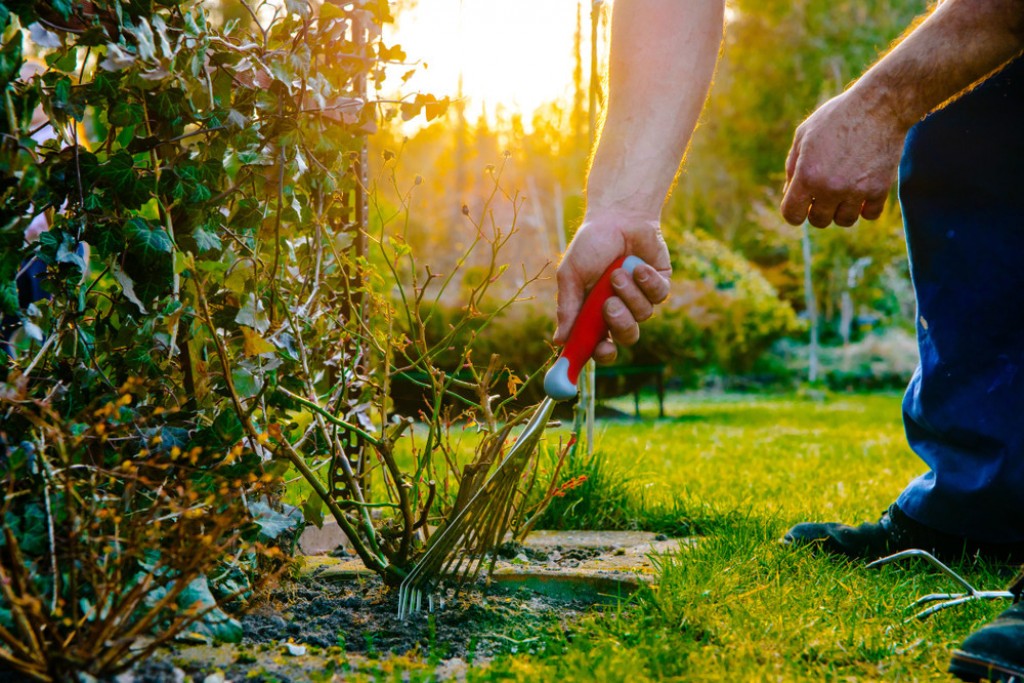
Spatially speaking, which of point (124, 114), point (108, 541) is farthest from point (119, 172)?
point (108, 541)

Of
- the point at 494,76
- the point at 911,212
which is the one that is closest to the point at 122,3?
the point at 911,212

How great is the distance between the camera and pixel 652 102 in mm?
1534

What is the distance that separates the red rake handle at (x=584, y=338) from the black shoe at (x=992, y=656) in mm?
743

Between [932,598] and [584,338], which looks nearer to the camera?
[584,338]

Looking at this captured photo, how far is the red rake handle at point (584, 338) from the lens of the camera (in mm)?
1435

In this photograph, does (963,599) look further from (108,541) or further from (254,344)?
(108,541)

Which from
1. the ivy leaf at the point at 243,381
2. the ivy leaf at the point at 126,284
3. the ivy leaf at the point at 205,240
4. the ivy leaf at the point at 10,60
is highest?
the ivy leaf at the point at 10,60

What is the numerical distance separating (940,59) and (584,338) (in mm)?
780

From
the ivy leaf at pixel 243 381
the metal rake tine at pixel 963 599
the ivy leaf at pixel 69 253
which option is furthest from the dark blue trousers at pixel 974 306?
the ivy leaf at pixel 69 253

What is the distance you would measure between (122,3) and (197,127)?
10.0 inches

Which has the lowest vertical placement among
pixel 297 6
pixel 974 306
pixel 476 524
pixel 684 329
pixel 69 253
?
pixel 476 524

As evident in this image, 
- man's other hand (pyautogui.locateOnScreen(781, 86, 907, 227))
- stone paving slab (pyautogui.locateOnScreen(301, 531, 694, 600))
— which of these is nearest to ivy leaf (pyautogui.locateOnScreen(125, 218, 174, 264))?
stone paving slab (pyautogui.locateOnScreen(301, 531, 694, 600))

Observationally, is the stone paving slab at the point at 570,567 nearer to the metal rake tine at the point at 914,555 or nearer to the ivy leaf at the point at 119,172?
the metal rake tine at the point at 914,555

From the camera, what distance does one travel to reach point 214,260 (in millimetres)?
1670
